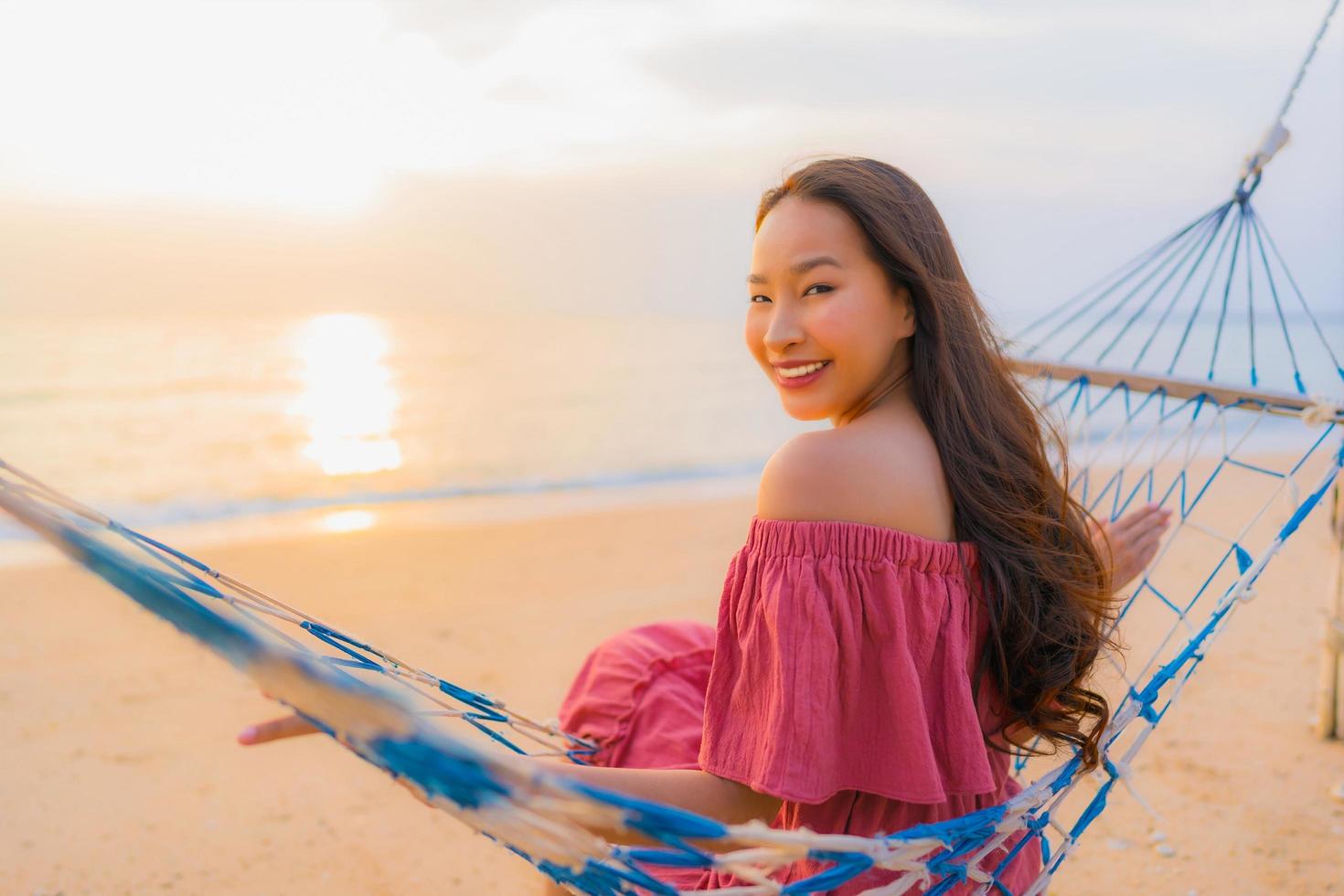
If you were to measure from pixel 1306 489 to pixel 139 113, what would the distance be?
19607 mm

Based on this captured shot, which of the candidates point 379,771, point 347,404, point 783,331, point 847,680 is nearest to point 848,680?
point 847,680

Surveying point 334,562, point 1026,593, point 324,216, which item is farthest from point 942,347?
point 324,216

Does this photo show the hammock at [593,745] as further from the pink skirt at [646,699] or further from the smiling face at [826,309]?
the smiling face at [826,309]

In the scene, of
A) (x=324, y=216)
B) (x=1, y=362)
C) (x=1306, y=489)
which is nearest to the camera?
(x=1306, y=489)

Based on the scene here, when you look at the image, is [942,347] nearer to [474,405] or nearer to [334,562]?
[334,562]

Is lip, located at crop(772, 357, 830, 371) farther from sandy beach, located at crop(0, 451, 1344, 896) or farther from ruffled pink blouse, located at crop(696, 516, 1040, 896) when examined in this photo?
sandy beach, located at crop(0, 451, 1344, 896)

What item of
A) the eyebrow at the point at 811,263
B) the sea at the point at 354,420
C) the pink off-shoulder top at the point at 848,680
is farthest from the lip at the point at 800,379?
the sea at the point at 354,420

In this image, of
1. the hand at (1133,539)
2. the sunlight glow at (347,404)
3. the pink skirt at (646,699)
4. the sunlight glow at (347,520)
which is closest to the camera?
the pink skirt at (646,699)

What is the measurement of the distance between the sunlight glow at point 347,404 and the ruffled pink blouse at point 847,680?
8381mm

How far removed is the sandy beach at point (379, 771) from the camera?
2.24 m

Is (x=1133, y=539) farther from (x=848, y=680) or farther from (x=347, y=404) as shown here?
(x=347, y=404)

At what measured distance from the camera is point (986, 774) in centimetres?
115

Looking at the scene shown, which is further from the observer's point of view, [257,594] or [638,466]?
[638,466]

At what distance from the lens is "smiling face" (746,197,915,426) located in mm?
1234
